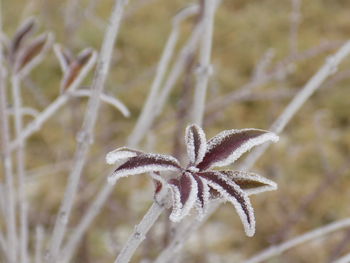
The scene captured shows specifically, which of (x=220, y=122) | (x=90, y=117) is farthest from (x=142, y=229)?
(x=220, y=122)

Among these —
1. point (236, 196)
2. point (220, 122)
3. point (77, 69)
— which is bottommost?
point (236, 196)

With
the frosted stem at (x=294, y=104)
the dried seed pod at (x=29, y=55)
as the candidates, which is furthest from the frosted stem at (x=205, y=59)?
the dried seed pod at (x=29, y=55)

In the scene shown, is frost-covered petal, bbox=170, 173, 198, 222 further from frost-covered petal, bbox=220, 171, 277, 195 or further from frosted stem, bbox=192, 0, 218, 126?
frosted stem, bbox=192, 0, 218, 126

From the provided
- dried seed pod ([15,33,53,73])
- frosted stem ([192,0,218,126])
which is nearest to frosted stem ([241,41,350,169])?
frosted stem ([192,0,218,126])

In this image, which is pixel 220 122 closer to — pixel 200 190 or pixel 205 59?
pixel 205 59

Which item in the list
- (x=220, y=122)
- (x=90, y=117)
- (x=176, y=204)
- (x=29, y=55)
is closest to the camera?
(x=176, y=204)

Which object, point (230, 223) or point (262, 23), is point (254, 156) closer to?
point (230, 223)

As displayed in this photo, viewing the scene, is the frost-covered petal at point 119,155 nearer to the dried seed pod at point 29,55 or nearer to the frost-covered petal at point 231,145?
the frost-covered petal at point 231,145

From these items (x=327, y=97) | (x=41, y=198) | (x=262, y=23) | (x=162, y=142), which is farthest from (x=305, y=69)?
(x=41, y=198)
